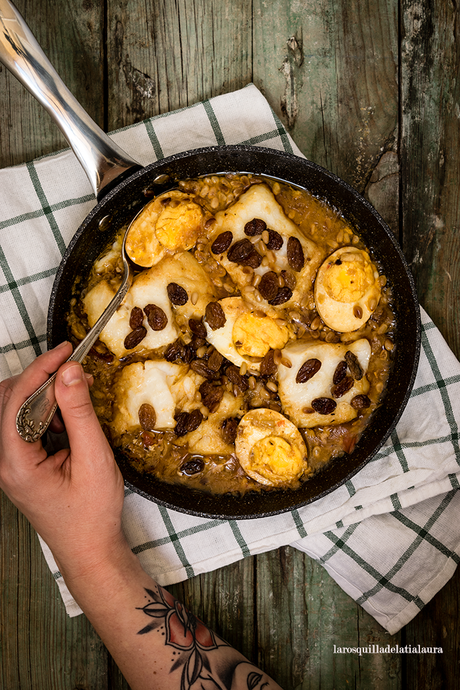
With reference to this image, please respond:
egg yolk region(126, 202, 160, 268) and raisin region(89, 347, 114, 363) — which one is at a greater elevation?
egg yolk region(126, 202, 160, 268)

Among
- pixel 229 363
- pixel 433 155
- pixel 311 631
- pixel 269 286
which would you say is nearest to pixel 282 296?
pixel 269 286

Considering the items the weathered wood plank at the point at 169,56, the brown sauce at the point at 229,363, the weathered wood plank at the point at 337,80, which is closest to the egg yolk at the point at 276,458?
the brown sauce at the point at 229,363

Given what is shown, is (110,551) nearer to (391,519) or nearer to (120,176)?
(391,519)

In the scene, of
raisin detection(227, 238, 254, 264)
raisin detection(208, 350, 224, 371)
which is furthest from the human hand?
raisin detection(227, 238, 254, 264)

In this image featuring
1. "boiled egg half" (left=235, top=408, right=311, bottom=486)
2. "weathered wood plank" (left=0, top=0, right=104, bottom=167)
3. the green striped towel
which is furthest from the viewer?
"weathered wood plank" (left=0, top=0, right=104, bottom=167)

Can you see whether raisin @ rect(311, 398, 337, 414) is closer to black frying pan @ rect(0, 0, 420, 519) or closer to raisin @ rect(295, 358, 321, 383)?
raisin @ rect(295, 358, 321, 383)

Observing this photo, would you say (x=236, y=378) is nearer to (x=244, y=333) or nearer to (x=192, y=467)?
(x=244, y=333)
